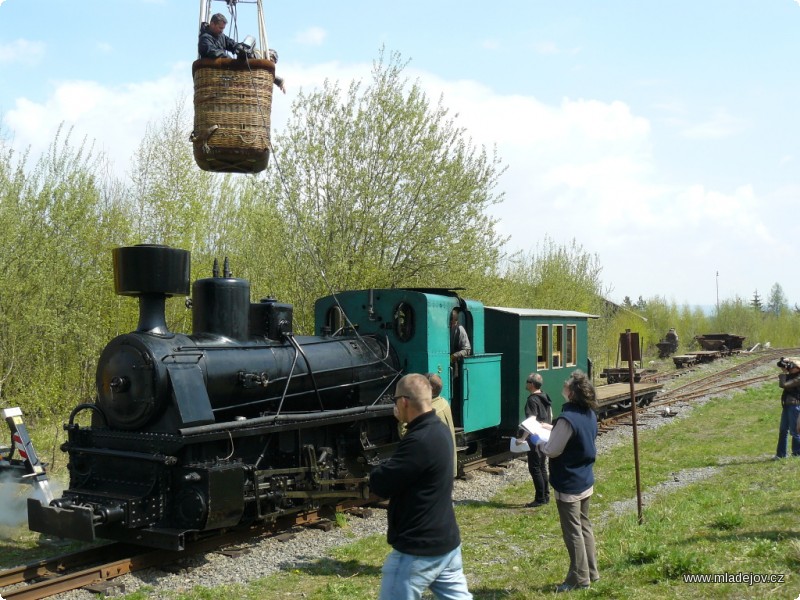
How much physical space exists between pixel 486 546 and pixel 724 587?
260cm

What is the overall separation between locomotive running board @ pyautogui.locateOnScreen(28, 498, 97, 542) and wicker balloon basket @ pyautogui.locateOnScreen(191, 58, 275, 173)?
3299 millimetres

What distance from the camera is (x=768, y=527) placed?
6816 millimetres

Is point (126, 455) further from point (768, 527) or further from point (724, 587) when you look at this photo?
point (768, 527)

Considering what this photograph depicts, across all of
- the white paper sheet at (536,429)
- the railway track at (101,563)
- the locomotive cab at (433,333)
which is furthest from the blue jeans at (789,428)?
the railway track at (101,563)

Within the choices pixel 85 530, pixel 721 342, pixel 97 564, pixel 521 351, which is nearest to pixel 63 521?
pixel 85 530

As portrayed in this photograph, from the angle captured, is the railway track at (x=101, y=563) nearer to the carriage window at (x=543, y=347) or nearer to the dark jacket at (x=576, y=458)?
the dark jacket at (x=576, y=458)

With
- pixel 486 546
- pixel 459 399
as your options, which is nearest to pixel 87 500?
pixel 486 546

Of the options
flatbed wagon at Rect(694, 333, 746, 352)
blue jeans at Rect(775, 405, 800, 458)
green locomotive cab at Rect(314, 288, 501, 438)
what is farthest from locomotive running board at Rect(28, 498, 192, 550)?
flatbed wagon at Rect(694, 333, 746, 352)

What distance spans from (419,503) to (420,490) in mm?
65

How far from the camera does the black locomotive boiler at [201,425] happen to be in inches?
265

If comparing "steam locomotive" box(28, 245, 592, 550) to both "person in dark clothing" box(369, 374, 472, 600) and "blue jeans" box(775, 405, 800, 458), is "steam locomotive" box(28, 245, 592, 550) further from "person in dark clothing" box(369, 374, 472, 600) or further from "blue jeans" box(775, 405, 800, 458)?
"blue jeans" box(775, 405, 800, 458)

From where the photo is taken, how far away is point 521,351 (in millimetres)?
12078

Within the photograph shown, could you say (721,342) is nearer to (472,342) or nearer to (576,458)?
(472,342)

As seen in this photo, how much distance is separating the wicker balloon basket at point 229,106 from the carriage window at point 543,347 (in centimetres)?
725
